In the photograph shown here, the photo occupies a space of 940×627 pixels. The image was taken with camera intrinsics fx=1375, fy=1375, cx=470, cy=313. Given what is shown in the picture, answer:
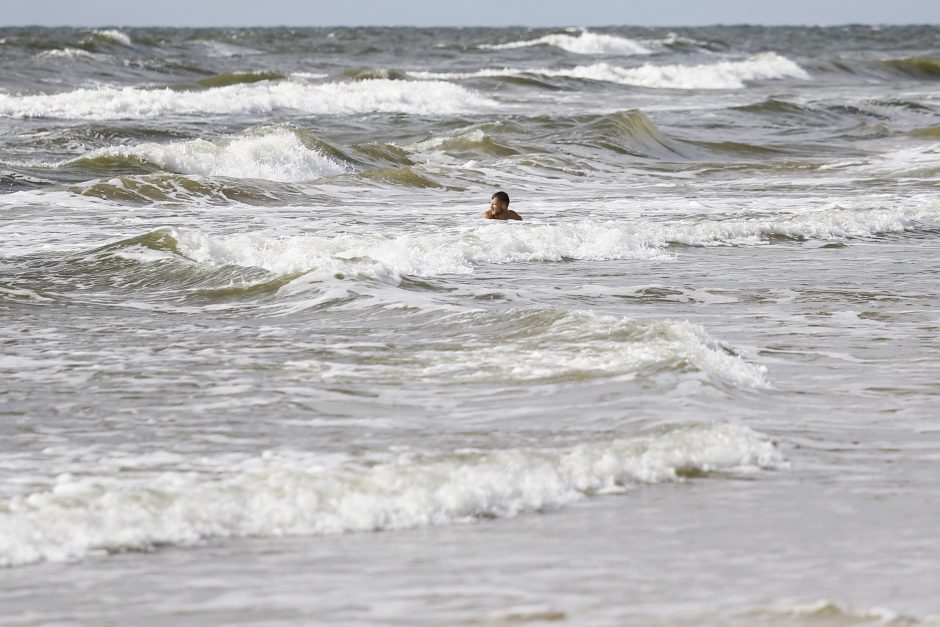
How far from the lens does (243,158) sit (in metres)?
18.9

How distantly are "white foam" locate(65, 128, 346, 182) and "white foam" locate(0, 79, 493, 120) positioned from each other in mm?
8954

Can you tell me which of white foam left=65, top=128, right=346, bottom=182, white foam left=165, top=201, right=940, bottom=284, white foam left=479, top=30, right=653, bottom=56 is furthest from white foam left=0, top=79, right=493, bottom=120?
white foam left=479, top=30, right=653, bottom=56

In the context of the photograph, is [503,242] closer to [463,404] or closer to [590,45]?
[463,404]

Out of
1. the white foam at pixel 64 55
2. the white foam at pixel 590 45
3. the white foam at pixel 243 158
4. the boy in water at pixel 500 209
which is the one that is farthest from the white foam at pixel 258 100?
the white foam at pixel 590 45

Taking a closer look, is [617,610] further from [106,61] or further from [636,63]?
[636,63]

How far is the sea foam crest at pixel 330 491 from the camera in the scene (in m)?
4.62

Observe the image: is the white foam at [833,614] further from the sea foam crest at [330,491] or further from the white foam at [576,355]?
the white foam at [576,355]

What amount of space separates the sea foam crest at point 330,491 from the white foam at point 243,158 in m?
13.5

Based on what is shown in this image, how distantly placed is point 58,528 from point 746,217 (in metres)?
10.7

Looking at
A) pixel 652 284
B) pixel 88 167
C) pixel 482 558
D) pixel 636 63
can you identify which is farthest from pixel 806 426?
pixel 636 63

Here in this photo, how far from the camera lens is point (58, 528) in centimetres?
458

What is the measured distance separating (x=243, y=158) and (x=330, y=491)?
1448cm

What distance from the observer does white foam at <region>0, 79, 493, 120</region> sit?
93.5 feet

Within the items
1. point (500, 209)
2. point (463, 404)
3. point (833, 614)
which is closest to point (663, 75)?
point (500, 209)
